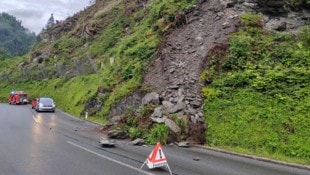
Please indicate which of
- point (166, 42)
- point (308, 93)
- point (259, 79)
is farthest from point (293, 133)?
point (166, 42)

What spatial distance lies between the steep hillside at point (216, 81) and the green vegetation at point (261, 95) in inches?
1.6

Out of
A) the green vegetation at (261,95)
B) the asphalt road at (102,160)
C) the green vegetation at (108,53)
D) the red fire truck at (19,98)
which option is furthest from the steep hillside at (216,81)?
the red fire truck at (19,98)

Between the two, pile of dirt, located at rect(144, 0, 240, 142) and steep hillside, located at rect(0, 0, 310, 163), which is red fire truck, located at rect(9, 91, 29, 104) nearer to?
steep hillside, located at rect(0, 0, 310, 163)

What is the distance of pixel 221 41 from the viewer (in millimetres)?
22922

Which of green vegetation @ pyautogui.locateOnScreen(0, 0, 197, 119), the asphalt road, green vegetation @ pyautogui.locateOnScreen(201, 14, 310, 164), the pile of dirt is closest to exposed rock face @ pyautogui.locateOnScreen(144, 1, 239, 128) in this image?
the pile of dirt

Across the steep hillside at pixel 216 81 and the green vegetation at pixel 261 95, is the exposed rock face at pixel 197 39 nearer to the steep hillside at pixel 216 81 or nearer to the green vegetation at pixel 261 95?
the steep hillside at pixel 216 81

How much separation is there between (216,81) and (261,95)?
307 cm

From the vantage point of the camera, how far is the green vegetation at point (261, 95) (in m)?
15.1

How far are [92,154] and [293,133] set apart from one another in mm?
7575

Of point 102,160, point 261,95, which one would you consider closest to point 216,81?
point 261,95

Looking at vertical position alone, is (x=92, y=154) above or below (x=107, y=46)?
below

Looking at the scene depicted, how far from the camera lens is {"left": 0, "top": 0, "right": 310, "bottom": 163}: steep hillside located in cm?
1625

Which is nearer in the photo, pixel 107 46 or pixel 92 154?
pixel 92 154

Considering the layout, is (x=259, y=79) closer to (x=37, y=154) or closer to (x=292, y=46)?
(x=292, y=46)
